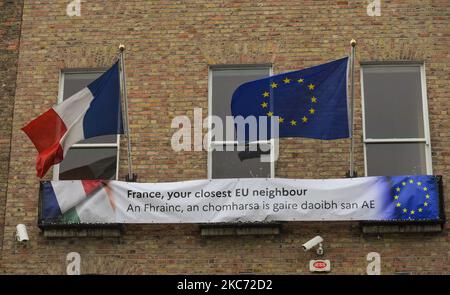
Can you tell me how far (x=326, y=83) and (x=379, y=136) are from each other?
59.3 inches

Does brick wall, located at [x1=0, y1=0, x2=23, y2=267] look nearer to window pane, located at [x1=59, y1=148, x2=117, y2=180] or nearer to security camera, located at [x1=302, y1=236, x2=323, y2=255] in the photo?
window pane, located at [x1=59, y1=148, x2=117, y2=180]

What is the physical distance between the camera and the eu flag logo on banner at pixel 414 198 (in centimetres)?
1306

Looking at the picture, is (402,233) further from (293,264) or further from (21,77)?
(21,77)

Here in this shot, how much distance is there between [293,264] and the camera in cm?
1319

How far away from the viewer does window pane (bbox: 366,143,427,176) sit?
13781 millimetres

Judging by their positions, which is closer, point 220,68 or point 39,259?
point 39,259

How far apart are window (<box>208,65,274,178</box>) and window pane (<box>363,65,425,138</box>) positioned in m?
1.67

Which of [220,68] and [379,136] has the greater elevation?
[220,68]

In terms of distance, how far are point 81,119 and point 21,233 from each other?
2.01 meters

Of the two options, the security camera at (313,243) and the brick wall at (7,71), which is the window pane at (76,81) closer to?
the brick wall at (7,71)

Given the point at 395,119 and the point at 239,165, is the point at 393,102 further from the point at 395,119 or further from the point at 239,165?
the point at 239,165

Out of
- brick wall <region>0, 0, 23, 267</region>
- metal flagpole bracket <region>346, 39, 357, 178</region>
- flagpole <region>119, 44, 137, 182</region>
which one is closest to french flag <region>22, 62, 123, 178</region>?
flagpole <region>119, 44, 137, 182</region>

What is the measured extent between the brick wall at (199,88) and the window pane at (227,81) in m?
0.21
